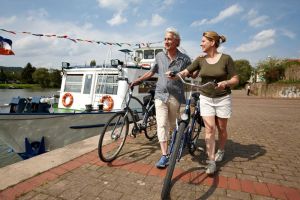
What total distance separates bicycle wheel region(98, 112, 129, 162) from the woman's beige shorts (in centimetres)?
141

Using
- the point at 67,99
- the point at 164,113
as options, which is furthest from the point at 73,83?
the point at 164,113

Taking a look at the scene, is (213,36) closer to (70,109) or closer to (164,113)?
(164,113)

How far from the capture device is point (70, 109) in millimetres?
9344

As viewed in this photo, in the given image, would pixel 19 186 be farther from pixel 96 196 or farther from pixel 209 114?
pixel 209 114

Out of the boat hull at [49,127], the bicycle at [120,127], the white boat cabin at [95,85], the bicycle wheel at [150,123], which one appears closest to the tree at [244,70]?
the white boat cabin at [95,85]

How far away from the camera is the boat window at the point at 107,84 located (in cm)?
884

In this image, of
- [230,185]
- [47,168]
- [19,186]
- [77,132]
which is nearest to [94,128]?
[77,132]

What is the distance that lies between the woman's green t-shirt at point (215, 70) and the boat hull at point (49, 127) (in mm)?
4480

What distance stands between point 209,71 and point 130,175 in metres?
1.86

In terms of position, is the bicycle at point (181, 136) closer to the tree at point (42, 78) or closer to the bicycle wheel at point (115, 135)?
the bicycle wheel at point (115, 135)

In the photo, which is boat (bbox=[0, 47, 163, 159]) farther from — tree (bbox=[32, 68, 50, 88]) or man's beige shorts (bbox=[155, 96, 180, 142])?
tree (bbox=[32, 68, 50, 88])

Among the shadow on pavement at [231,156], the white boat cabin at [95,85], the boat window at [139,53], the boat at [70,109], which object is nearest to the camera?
the shadow on pavement at [231,156]

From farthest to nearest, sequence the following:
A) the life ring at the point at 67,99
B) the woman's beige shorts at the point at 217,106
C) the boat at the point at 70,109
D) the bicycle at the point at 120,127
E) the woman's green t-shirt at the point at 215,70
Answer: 1. the life ring at the point at 67,99
2. the boat at the point at 70,109
3. the bicycle at the point at 120,127
4. the woman's beige shorts at the point at 217,106
5. the woman's green t-shirt at the point at 215,70

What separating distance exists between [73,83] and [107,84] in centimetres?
165
